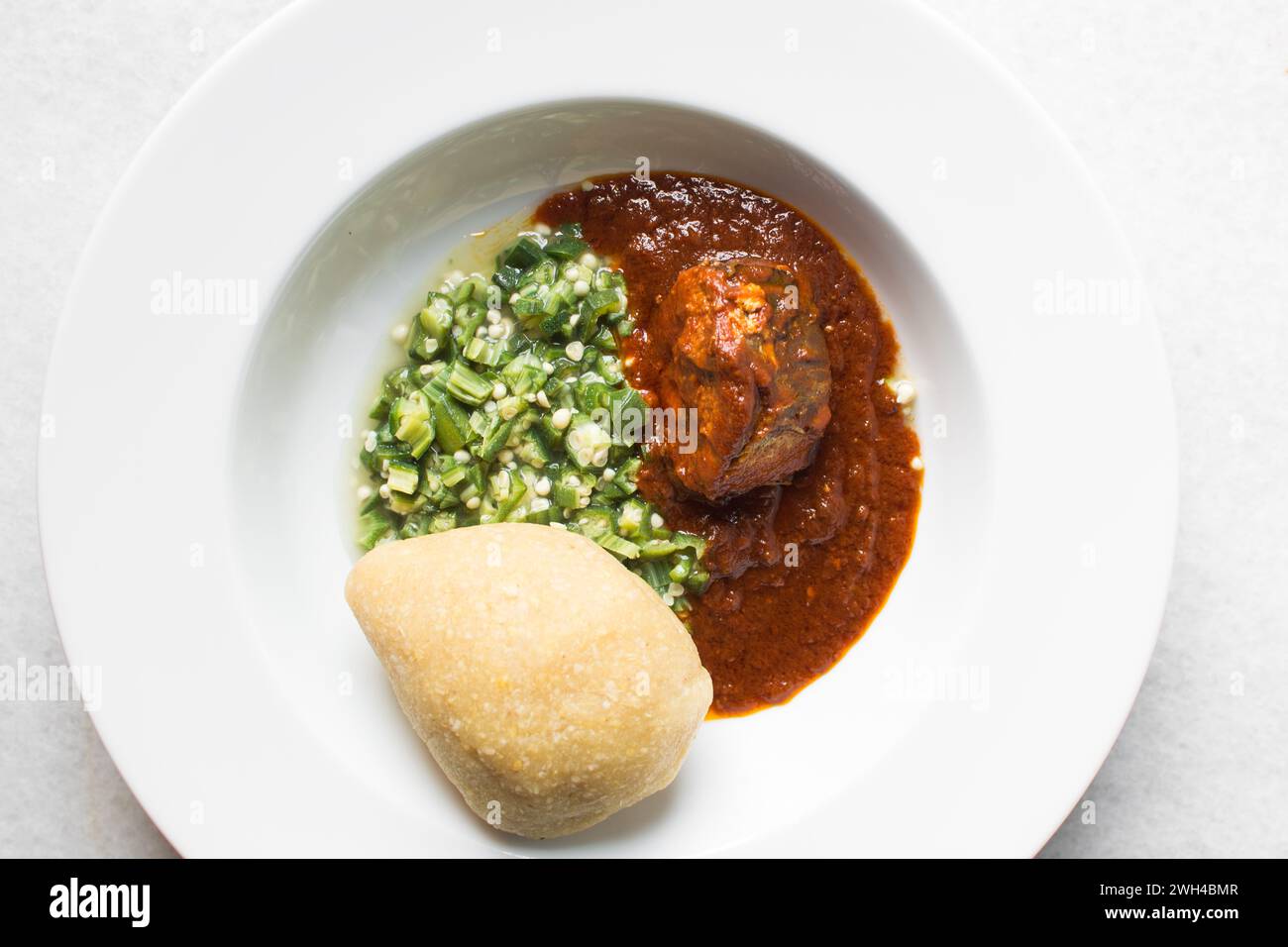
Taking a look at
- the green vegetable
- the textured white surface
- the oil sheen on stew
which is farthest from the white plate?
the textured white surface

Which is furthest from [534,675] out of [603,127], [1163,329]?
[1163,329]

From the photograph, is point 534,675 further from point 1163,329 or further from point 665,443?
point 1163,329

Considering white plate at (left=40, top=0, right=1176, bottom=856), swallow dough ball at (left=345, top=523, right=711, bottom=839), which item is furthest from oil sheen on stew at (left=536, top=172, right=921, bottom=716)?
A: swallow dough ball at (left=345, top=523, right=711, bottom=839)

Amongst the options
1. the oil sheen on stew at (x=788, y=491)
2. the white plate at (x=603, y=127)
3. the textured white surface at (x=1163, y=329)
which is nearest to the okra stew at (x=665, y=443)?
the oil sheen on stew at (x=788, y=491)

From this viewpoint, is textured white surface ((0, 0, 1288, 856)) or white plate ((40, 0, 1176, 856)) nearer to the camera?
white plate ((40, 0, 1176, 856))

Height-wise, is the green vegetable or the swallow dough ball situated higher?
the green vegetable

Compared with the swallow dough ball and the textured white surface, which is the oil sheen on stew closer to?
the swallow dough ball

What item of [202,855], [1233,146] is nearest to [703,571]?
[202,855]
